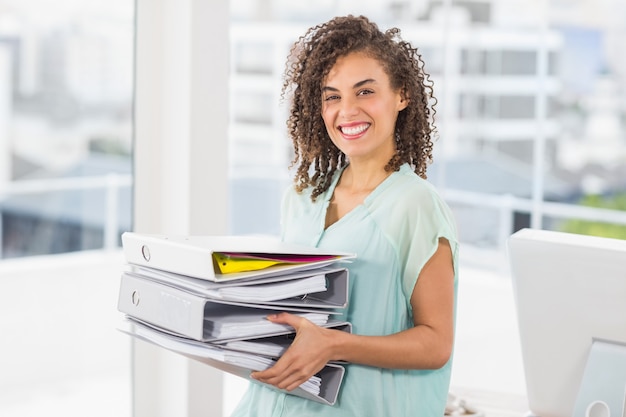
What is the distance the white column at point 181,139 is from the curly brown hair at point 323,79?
932 millimetres

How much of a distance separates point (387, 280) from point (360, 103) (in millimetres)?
290

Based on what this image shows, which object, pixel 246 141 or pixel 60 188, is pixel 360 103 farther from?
pixel 246 141

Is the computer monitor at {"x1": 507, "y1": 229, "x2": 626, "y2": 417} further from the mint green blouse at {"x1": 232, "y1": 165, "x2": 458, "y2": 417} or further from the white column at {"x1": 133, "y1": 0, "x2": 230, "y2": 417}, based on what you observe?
the white column at {"x1": 133, "y1": 0, "x2": 230, "y2": 417}

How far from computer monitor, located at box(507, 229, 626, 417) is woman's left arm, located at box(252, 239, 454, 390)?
300mm

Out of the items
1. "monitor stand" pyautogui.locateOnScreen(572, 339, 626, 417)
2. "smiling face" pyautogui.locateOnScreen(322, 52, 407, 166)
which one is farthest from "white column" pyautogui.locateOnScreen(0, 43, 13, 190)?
"monitor stand" pyautogui.locateOnScreen(572, 339, 626, 417)

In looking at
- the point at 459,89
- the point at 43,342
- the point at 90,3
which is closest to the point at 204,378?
the point at 43,342

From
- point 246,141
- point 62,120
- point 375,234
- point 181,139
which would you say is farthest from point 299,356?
point 246,141

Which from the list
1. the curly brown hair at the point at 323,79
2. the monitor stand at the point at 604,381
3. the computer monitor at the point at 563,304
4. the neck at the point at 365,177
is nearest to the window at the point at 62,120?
the curly brown hair at the point at 323,79

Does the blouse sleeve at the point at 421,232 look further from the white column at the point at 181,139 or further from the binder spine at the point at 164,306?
the white column at the point at 181,139

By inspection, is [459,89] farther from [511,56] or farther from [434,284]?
[434,284]

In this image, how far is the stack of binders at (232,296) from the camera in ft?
4.01

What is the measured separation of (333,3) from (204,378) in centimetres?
516

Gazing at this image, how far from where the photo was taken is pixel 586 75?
8758mm

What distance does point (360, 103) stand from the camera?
1.38 metres
